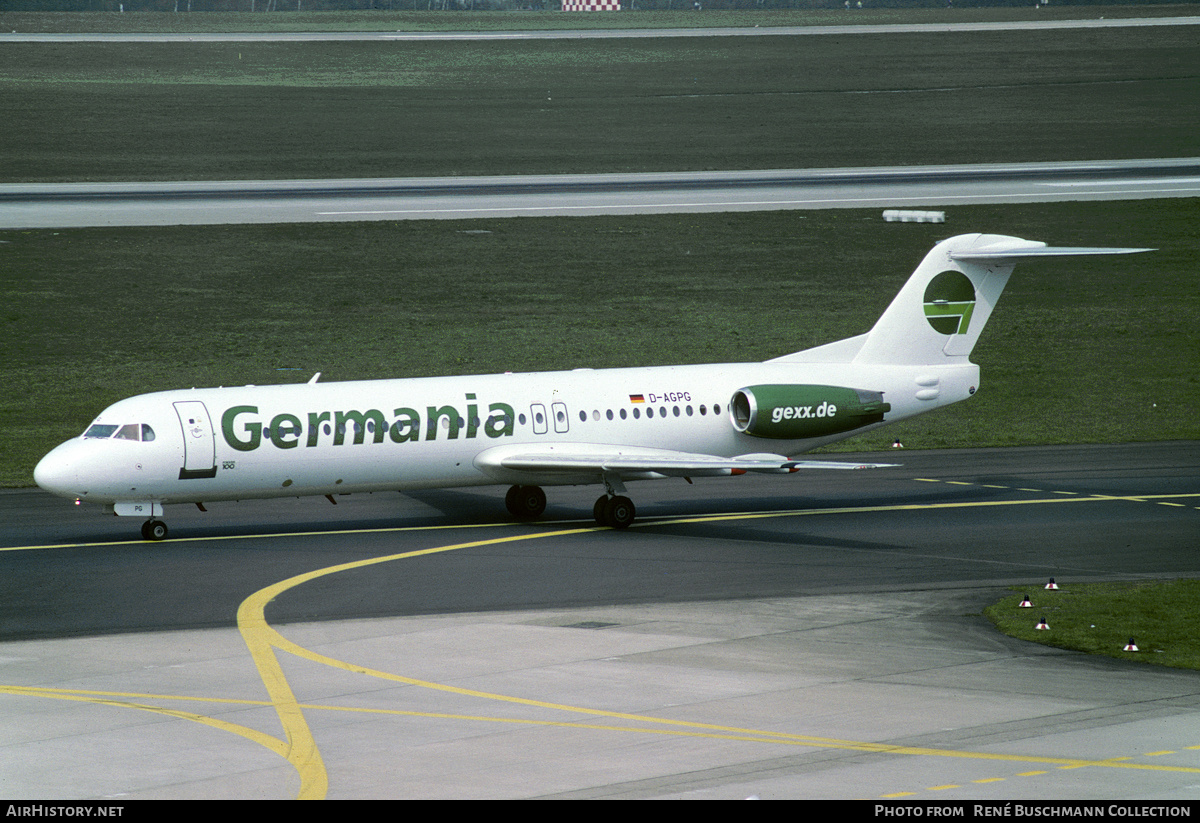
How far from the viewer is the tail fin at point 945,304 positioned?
37.7 metres

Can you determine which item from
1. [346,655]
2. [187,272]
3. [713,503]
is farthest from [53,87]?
[346,655]

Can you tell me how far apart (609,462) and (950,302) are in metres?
10.4

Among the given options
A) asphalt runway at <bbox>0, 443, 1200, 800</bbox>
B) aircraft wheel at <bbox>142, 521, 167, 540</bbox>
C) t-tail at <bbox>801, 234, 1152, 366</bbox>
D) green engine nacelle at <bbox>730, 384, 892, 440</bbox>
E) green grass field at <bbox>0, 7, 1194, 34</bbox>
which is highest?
green grass field at <bbox>0, 7, 1194, 34</bbox>

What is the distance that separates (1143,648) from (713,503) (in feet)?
51.8

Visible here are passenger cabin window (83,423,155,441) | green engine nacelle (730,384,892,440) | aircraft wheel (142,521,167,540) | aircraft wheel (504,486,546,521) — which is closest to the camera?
passenger cabin window (83,423,155,441)

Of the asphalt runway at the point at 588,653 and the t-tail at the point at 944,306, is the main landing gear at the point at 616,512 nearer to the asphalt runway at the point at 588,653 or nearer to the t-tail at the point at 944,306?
the asphalt runway at the point at 588,653

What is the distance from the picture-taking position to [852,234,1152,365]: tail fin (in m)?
37.7

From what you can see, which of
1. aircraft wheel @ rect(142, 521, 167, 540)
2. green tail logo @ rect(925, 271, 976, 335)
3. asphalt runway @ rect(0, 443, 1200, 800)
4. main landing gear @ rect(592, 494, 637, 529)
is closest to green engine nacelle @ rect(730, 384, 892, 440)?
asphalt runway @ rect(0, 443, 1200, 800)

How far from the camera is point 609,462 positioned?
109 ft

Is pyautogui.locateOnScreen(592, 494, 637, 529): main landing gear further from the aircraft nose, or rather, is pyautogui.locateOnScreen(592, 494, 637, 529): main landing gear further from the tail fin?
the aircraft nose

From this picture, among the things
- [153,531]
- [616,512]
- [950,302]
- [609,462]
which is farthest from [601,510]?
[950,302]

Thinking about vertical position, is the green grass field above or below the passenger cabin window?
above

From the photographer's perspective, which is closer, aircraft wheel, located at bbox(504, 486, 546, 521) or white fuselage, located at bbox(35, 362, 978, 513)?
white fuselage, located at bbox(35, 362, 978, 513)

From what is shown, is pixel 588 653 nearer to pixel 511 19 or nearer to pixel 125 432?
pixel 125 432
